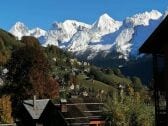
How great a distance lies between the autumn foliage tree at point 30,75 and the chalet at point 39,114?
62.3 ft

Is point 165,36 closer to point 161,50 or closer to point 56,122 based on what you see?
point 161,50

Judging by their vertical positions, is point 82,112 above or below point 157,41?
below

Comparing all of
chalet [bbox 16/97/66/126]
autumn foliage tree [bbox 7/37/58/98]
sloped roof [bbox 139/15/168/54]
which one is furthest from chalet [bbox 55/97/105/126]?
sloped roof [bbox 139/15/168/54]

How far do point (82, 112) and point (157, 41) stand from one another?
80.1 meters

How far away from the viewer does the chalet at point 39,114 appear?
10850 centimetres

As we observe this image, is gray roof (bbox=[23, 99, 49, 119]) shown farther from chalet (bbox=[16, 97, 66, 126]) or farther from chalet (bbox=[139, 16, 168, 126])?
chalet (bbox=[139, 16, 168, 126])

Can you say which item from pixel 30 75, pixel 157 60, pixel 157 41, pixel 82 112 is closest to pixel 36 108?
pixel 82 112

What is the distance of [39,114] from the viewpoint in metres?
112

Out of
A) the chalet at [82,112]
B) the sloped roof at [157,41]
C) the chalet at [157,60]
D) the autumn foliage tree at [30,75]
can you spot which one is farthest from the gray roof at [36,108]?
the sloped roof at [157,41]

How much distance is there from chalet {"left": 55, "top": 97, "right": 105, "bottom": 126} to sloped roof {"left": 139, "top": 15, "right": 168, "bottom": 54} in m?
73.9

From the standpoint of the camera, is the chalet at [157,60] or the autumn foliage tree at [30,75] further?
the autumn foliage tree at [30,75]

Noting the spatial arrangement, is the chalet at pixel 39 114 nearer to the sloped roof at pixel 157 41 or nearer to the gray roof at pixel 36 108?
the gray roof at pixel 36 108

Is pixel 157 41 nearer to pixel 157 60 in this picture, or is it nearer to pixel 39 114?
pixel 157 60

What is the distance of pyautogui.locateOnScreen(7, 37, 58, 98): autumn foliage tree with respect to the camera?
452ft
